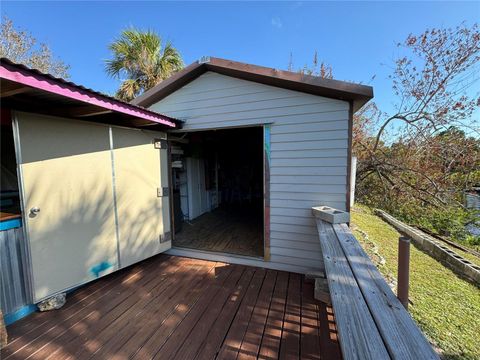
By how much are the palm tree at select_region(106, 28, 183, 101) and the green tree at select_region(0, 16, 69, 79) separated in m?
2.63

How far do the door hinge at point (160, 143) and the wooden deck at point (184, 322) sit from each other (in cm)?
199

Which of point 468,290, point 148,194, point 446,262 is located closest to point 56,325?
point 148,194

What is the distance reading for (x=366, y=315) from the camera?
3.61 ft

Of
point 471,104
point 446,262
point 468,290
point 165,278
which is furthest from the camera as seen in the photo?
point 471,104

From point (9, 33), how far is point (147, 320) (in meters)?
9.95

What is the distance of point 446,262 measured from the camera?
3553mm

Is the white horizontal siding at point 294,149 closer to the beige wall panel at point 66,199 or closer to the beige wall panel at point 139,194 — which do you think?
the beige wall panel at point 139,194

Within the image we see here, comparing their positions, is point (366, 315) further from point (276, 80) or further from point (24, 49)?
point (24, 49)

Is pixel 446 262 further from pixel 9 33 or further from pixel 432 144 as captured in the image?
pixel 9 33

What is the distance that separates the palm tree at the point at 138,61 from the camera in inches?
249

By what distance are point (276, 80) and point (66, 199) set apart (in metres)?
2.95

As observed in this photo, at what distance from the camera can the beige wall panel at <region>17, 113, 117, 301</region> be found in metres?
2.07

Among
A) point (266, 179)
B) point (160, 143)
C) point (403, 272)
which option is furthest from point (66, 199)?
point (403, 272)

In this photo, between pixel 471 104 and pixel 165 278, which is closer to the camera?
pixel 165 278
